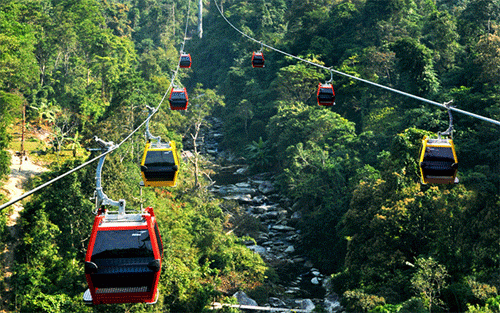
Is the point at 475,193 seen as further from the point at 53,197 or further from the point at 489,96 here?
the point at 53,197

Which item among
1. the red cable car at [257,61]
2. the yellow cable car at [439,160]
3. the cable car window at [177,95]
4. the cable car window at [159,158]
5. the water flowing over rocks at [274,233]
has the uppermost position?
the red cable car at [257,61]

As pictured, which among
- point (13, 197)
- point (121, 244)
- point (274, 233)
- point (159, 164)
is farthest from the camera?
point (274, 233)

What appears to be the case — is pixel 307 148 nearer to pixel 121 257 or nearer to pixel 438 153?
pixel 438 153

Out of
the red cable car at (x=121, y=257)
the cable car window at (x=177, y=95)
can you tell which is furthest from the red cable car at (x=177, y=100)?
the red cable car at (x=121, y=257)

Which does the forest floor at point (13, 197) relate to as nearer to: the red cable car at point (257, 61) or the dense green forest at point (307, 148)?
the dense green forest at point (307, 148)

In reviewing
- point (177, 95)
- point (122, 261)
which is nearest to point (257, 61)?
point (177, 95)
